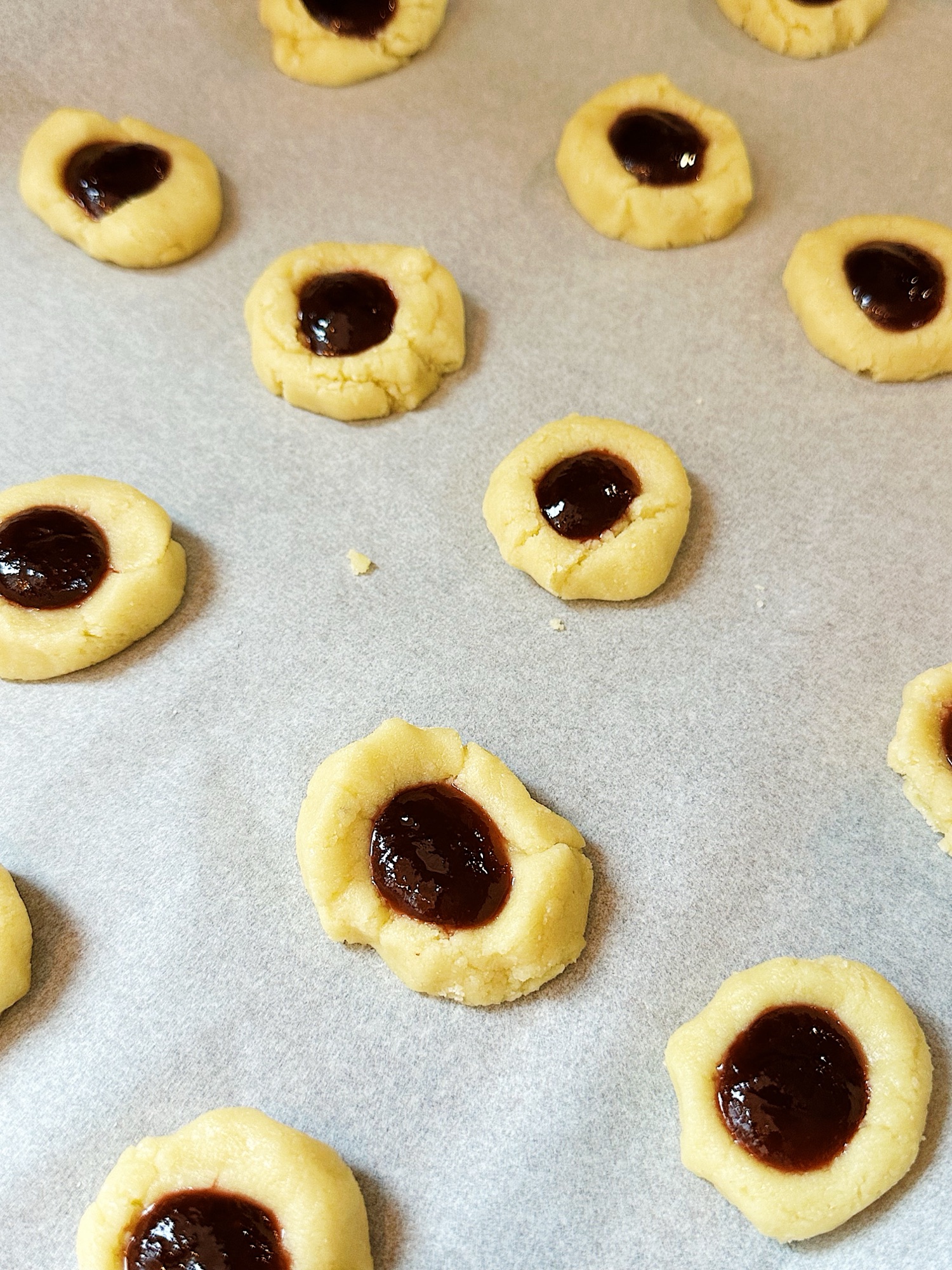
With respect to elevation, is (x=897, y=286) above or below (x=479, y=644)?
above

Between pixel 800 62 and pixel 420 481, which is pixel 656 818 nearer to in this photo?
pixel 420 481

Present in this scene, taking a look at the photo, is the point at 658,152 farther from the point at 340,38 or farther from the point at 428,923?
the point at 428,923

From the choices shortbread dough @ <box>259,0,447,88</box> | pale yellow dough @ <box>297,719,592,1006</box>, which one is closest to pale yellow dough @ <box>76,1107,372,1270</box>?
pale yellow dough @ <box>297,719,592,1006</box>

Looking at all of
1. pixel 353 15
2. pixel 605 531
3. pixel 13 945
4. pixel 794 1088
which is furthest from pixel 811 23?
pixel 13 945

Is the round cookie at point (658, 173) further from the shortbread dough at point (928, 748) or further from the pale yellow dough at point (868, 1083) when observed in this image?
the pale yellow dough at point (868, 1083)

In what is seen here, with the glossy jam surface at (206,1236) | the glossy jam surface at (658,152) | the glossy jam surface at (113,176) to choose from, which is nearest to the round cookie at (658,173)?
the glossy jam surface at (658,152)

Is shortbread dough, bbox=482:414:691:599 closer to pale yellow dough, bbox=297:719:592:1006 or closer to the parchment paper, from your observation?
the parchment paper

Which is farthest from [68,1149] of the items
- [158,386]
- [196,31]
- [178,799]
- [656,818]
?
[196,31]
